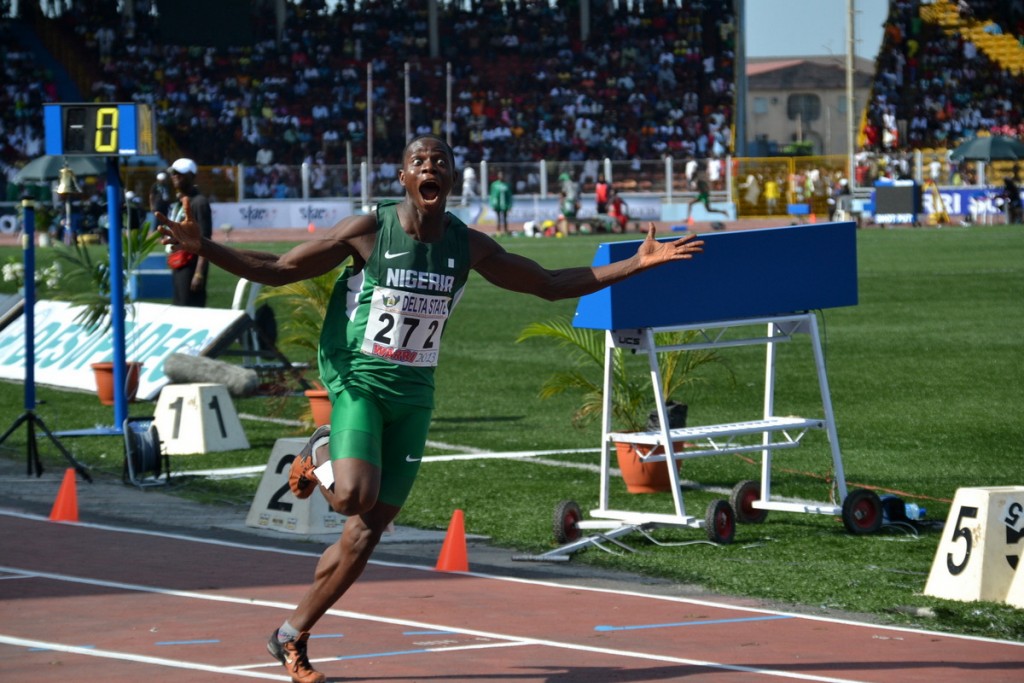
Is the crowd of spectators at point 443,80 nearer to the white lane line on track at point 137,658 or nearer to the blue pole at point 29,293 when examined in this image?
the blue pole at point 29,293

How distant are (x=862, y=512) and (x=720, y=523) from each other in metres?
0.87

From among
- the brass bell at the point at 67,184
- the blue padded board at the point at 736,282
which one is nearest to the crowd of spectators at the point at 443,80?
the brass bell at the point at 67,184

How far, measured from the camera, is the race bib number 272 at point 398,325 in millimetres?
6195

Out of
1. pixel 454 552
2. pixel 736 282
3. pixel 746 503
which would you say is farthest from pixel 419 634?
pixel 746 503

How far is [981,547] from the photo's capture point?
768 centimetres

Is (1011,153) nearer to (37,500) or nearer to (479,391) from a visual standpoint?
(479,391)

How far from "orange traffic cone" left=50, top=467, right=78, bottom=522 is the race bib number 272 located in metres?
4.36

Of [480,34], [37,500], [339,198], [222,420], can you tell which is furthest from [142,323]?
[480,34]

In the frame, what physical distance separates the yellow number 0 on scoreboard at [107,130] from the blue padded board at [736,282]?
17.5 ft

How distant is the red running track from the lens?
6.34 m

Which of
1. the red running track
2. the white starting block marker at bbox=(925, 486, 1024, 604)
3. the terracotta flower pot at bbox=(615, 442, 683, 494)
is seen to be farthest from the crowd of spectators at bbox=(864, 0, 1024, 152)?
the red running track

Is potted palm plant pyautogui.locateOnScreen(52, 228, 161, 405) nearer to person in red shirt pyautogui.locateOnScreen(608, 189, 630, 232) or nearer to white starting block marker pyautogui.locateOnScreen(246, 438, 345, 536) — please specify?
white starting block marker pyautogui.locateOnScreen(246, 438, 345, 536)

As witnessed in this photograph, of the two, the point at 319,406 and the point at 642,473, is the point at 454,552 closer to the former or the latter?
the point at 642,473

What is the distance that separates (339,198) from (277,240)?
390cm
